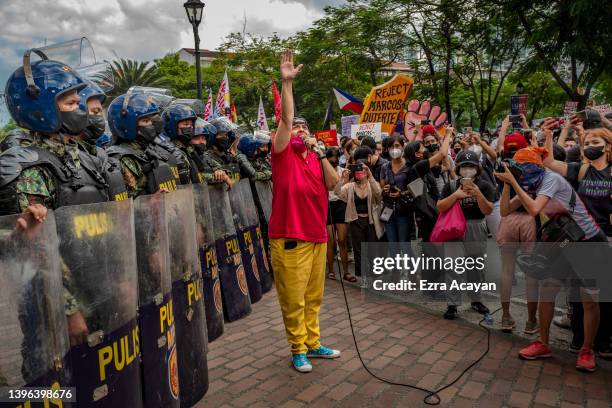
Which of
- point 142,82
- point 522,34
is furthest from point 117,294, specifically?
point 142,82

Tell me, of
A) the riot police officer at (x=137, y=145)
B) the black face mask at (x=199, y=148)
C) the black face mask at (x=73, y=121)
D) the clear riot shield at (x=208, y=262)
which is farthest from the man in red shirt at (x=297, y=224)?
the black face mask at (x=199, y=148)

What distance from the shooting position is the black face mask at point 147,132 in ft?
15.2

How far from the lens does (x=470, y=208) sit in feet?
18.6

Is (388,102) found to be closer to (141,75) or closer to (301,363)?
(301,363)

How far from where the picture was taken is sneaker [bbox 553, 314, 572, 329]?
16.9ft

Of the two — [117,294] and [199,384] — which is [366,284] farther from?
[117,294]

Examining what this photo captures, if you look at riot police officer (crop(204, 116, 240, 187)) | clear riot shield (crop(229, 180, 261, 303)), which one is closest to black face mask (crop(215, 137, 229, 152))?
riot police officer (crop(204, 116, 240, 187))

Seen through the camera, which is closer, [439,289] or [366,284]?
[439,289]

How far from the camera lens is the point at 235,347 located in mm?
4773

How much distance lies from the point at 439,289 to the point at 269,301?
7.16ft

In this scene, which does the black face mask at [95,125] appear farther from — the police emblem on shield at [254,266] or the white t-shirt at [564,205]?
the white t-shirt at [564,205]

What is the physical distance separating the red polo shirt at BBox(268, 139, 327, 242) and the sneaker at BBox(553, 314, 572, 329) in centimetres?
285

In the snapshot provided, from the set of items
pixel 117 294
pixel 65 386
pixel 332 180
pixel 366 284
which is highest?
pixel 332 180

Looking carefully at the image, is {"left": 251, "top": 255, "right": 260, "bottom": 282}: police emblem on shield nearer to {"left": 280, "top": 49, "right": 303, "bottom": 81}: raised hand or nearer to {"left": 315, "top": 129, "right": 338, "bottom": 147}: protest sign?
{"left": 280, "top": 49, "right": 303, "bottom": 81}: raised hand
